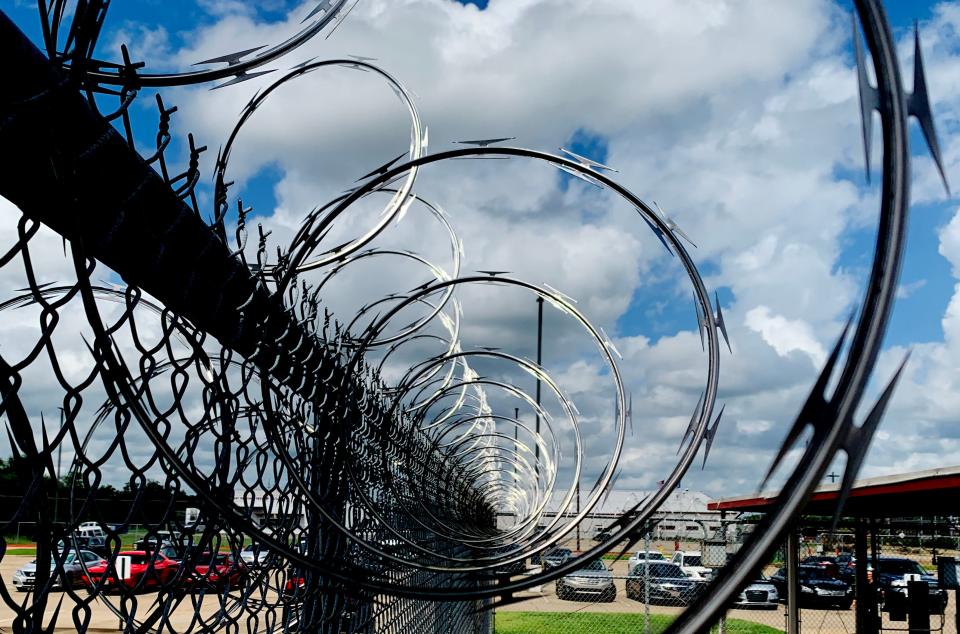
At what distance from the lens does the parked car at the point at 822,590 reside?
26.1 m

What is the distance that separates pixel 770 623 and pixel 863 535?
32.7ft

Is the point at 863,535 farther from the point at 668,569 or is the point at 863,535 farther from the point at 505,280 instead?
the point at 668,569

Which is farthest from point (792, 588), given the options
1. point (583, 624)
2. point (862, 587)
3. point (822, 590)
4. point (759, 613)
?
point (759, 613)

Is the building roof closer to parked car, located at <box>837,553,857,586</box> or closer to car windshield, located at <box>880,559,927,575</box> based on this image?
parked car, located at <box>837,553,857,586</box>

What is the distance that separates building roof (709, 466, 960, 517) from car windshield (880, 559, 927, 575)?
12.1m

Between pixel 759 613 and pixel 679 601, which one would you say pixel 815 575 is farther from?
pixel 679 601

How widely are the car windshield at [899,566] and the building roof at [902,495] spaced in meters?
12.1

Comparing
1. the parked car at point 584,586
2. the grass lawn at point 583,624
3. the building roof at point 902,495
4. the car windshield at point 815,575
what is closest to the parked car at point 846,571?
the car windshield at point 815,575

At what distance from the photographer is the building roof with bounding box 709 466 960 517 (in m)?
9.20

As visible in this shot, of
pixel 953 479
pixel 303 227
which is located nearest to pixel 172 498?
pixel 303 227

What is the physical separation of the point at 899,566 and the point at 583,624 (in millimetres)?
13723

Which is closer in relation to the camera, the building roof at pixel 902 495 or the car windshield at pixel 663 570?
the building roof at pixel 902 495

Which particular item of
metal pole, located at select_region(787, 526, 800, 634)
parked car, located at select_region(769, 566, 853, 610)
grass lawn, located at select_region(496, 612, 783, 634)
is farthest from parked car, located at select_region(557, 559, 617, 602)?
metal pole, located at select_region(787, 526, 800, 634)

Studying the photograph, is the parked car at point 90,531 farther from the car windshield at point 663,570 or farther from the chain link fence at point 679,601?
the car windshield at point 663,570
